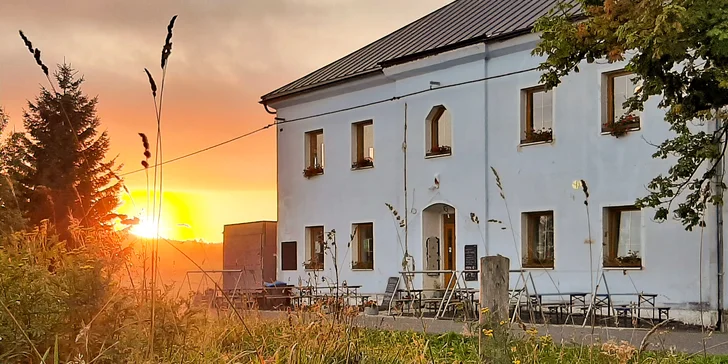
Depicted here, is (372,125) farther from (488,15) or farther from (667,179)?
(667,179)

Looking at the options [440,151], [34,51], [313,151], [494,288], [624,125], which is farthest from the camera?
[313,151]

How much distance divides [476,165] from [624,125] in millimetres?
3974

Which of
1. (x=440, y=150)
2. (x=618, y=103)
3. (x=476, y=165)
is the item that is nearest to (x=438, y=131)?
(x=440, y=150)

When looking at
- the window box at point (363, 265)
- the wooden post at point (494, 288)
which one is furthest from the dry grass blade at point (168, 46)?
the window box at point (363, 265)

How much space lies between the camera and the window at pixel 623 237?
17422mm

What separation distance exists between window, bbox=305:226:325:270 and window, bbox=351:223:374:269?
127 cm

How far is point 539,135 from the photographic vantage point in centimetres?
1927

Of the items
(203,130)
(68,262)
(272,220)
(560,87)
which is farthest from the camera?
(272,220)

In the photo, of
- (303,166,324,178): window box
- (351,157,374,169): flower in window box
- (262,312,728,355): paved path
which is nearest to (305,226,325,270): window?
(303,166,324,178): window box

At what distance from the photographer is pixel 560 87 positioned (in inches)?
744

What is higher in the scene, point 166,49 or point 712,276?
point 166,49

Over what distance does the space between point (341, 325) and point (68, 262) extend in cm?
214

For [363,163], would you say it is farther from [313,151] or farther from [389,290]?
[389,290]

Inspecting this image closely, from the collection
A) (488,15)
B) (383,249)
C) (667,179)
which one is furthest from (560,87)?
(383,249)
